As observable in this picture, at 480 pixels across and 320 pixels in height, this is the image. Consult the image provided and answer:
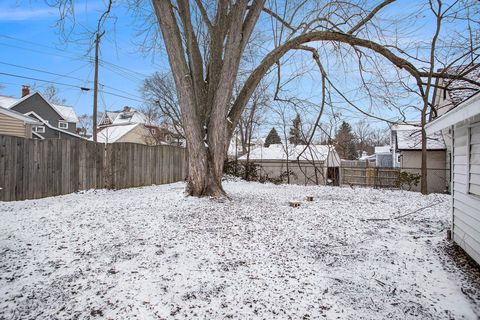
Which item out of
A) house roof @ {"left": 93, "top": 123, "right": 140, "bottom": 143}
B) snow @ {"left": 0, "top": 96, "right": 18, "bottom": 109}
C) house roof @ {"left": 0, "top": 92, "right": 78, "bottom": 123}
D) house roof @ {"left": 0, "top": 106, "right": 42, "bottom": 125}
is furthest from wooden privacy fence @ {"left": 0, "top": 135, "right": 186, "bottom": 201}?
house roof @ {"left": 93, "top": 123, "right": 140, "bottom": 143}

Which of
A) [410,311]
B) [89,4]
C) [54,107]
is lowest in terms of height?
[410,311]

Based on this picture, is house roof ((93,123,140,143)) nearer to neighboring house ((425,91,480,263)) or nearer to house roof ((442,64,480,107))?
house roof ((442,64,480,107))

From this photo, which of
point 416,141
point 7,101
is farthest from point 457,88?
point 7,101

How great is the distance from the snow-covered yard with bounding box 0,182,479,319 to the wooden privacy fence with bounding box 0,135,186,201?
1649mm

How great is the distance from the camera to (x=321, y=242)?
9.96 ft

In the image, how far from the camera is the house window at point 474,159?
262cm

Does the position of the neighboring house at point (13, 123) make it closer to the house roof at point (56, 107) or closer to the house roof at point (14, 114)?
the house roof at point (14, 114)

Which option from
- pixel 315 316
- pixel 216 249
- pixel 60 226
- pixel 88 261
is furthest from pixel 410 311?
pixel 60 226

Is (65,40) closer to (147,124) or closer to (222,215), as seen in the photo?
(222,215)

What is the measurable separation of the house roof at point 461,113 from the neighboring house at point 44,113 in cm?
1995

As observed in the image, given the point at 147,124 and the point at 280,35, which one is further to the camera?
the point at 147,124

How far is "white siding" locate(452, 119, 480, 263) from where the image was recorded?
261 cm

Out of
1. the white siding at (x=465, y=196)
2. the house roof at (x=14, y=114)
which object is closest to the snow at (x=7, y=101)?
the house roof at (x=14, y=114)

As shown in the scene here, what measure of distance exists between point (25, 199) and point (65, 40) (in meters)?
3.29
